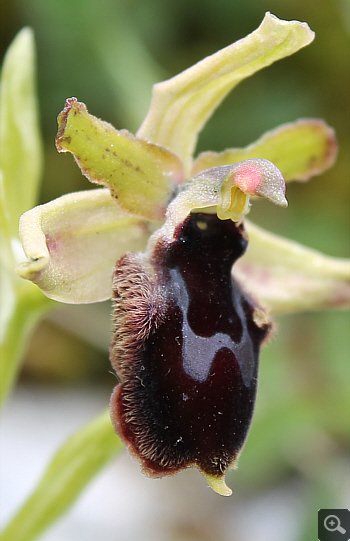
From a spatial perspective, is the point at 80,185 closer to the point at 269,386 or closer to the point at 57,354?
the point at 57,354

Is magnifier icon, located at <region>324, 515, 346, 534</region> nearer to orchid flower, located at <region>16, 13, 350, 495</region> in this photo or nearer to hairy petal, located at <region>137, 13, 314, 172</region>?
orchid flower, located at <region>16, 13, 350, 495</region>

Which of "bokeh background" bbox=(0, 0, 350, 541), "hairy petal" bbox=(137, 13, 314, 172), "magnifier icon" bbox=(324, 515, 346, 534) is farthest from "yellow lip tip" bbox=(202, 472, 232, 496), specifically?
"bokeh background" bbox=(0, 0, 350, 541)

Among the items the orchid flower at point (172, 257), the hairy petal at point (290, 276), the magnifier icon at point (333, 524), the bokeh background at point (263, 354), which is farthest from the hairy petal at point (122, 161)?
the bokeh background at point (263, 354)

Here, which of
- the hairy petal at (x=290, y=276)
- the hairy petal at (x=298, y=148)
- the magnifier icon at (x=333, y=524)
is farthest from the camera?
the magnifier icon at (x=333, y=524)

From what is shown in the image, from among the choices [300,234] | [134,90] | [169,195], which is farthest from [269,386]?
[169,195]

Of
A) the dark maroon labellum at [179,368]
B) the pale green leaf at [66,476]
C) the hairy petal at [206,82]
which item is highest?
the hairy petal at [206,82]

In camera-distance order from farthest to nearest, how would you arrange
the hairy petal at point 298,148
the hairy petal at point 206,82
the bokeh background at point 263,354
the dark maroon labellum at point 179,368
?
1. the bokeh background at point 263,354
2. the hairy petal at point 298,148
3. the hairy petal at point 206,82
4. the dark maroon labellum at point 179,368

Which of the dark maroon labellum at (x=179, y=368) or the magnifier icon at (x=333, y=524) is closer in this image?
the dark maroon labellum at (x=179, y=368)

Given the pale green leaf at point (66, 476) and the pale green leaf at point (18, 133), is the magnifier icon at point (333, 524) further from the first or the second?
the pale green leaf at point (18, 133)
